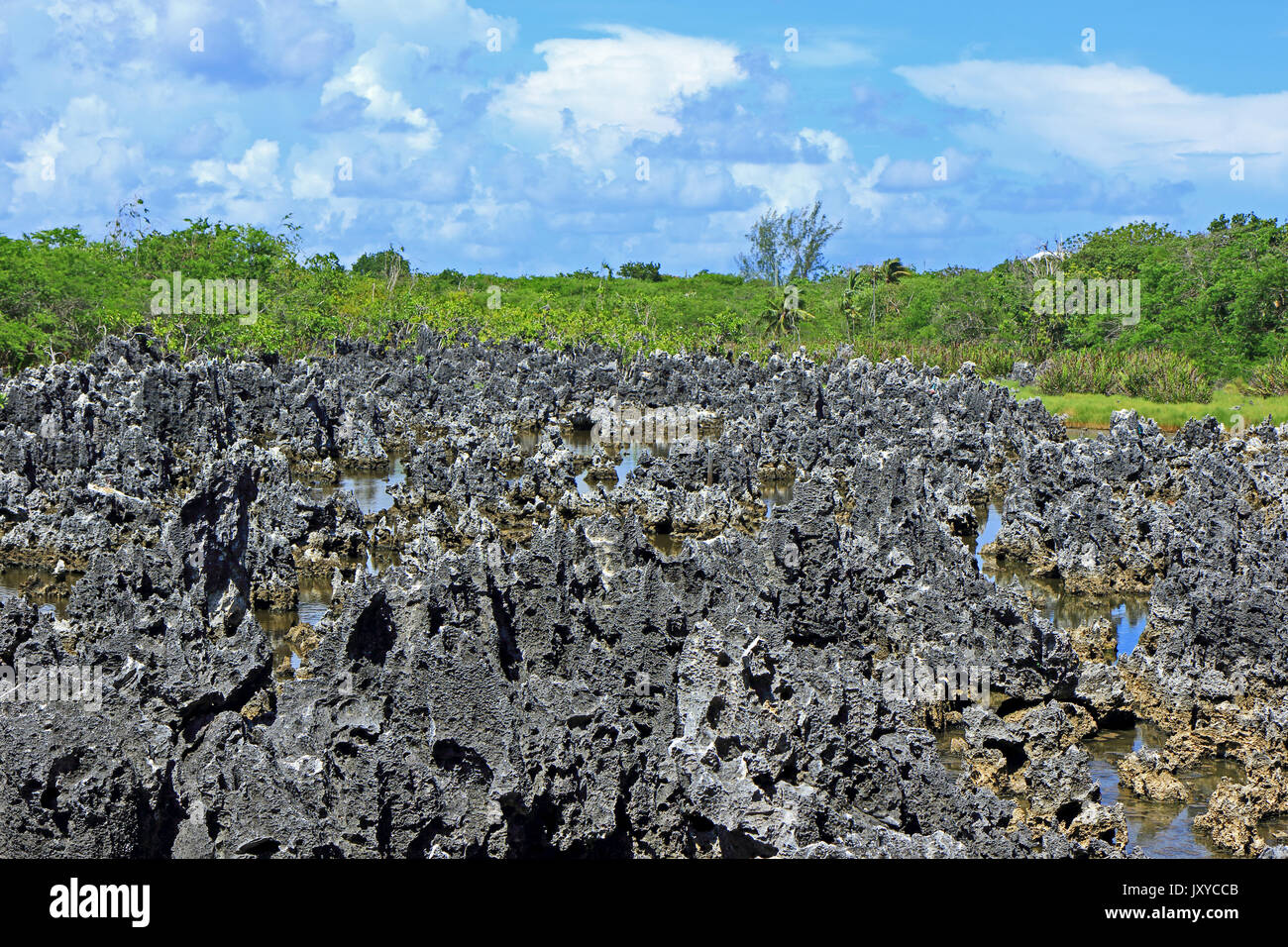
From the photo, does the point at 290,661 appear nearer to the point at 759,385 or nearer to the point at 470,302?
the point at 759,385

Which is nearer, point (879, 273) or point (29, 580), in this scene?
point (29, 580)

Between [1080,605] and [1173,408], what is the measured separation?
1128 inches

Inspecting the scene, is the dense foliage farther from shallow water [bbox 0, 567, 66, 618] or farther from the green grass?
shallow water [bbox 0, 567, 66, 618]

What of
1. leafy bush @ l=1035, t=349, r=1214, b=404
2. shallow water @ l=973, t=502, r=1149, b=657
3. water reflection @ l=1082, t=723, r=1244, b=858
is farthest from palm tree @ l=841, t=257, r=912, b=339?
water reflection @ l=1082, t=723, r=1244, b=858

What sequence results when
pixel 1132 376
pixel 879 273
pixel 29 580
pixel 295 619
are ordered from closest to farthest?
pixel 295 619 → pixel 29 580 → pixel 1132 376 → pixel 879 273

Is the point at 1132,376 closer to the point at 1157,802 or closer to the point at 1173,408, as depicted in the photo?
the point at 1173,408

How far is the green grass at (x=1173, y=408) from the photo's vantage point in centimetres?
4634

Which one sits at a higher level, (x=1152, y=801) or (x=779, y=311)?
(x=779, y=311)

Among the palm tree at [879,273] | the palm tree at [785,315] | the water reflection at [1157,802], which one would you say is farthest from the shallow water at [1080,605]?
the palm tree at [879,273]

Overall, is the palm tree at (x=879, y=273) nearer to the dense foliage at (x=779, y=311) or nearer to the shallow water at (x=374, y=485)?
the dense foliage at (x=779, y=311)

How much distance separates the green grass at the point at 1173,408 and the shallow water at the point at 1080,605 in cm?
2385

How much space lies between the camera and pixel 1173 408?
Answer: 48.2m

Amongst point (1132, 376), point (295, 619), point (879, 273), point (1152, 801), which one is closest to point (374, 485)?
point (295, 619)
